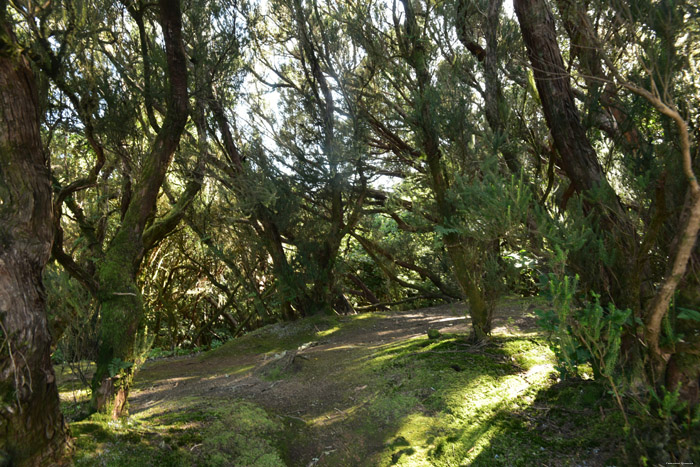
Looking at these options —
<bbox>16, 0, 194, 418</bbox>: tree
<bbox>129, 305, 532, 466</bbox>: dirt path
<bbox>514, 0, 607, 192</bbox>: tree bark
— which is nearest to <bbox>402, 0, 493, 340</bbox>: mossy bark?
<bbox>129, 305, 532, 466</bbox>: dirt path

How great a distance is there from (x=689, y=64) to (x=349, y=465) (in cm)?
343

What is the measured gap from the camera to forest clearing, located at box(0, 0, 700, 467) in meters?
2.49

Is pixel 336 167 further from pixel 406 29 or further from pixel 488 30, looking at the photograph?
pixel 488 30

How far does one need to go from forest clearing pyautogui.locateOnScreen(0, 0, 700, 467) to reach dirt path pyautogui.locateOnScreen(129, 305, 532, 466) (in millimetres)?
42

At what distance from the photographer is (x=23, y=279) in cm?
233

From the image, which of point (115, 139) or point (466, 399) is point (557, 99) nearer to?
point (466, 399)

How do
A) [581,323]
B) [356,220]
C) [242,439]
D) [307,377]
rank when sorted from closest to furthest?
[581,323], [242,439], [307,377], [356,220]

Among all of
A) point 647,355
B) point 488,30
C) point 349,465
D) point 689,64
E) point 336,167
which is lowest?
point 349,465

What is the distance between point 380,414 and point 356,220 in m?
4.84

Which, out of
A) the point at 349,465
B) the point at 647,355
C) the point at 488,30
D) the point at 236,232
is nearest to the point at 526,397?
the point at 647,355

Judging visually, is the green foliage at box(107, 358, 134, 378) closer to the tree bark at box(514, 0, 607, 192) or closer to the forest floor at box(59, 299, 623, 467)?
the forest floor at box(59, 299, 623, 467)

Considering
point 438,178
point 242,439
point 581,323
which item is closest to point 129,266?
point 242,439

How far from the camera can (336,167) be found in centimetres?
709

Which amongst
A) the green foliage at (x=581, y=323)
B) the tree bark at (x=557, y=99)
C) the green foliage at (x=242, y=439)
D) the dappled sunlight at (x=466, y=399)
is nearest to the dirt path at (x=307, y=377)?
the green foliage at (x=242, y=439)
